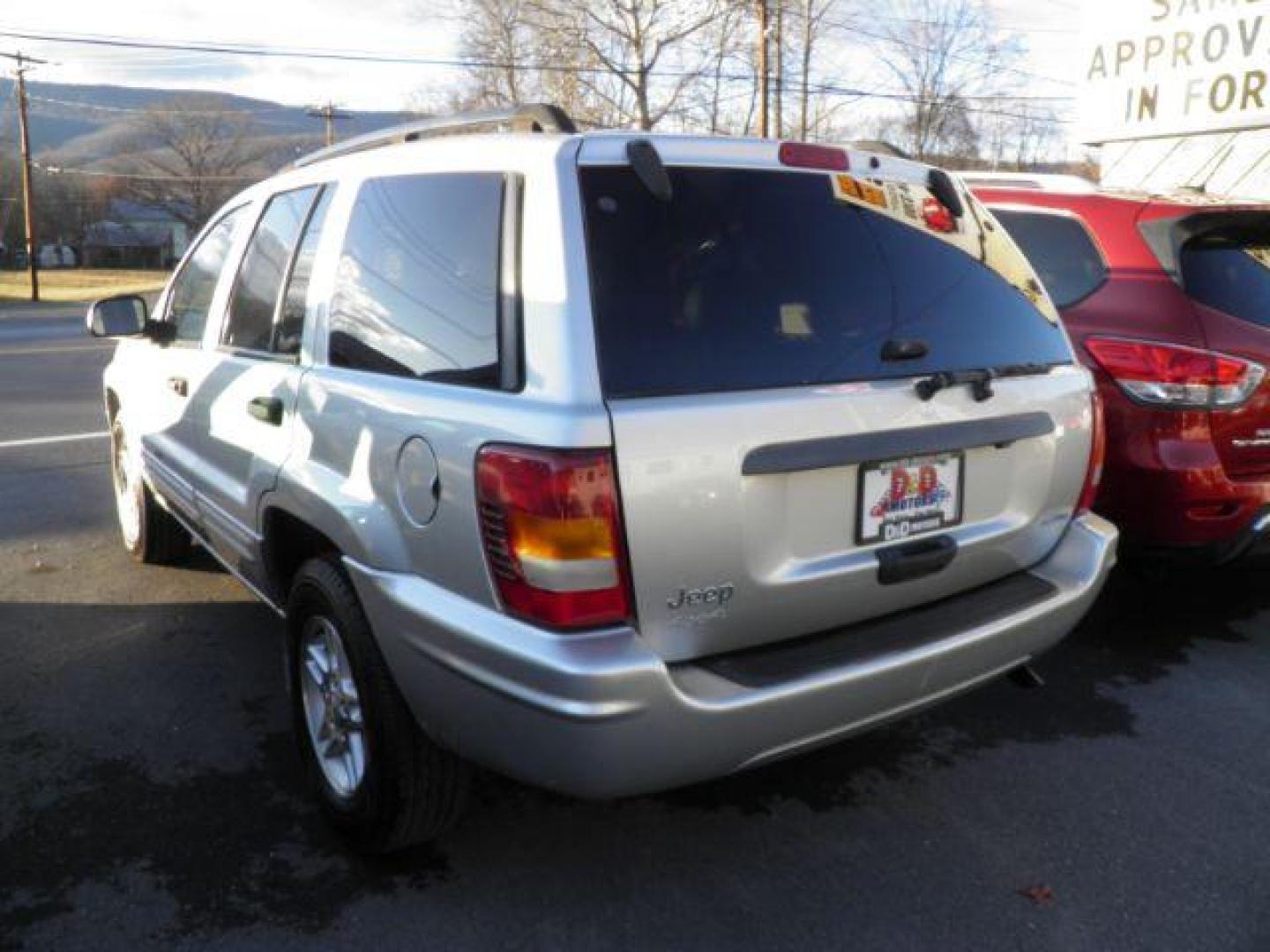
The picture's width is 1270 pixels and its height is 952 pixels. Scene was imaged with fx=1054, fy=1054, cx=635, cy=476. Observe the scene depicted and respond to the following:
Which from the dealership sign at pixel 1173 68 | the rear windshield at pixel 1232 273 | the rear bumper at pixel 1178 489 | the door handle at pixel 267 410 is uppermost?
the dealership sign at pixel 1173 68

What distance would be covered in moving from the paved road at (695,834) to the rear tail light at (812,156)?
173 centimetres

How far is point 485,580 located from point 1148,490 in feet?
8.95

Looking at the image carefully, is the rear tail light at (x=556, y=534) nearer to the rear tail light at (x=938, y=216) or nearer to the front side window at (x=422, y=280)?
the front side window at (x=422, y=280)

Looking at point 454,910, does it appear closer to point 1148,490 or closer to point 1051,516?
point 1051,516

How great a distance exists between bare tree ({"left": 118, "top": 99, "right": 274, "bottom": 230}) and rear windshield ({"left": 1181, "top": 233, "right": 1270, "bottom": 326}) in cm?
11714

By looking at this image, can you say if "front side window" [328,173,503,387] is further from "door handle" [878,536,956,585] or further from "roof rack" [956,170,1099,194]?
"roof rack" [956,170,1099,194]

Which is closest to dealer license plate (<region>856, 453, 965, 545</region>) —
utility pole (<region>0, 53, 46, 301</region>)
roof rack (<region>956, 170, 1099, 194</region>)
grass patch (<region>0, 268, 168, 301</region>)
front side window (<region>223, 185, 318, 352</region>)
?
front side window (<region>223, 185, 318, 352</region>)

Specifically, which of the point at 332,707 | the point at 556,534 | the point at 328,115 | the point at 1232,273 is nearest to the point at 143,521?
the point at 332,707

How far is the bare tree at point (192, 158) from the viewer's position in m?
114

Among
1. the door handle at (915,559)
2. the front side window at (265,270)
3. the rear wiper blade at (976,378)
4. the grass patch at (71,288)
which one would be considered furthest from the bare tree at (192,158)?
the door handle at (915,559)

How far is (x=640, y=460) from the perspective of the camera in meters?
2.08

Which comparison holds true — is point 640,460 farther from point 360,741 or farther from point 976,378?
point 360,741

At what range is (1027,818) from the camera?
292cm

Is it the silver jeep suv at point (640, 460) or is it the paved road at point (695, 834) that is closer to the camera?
the silver jeep suv at point (640, 460)
